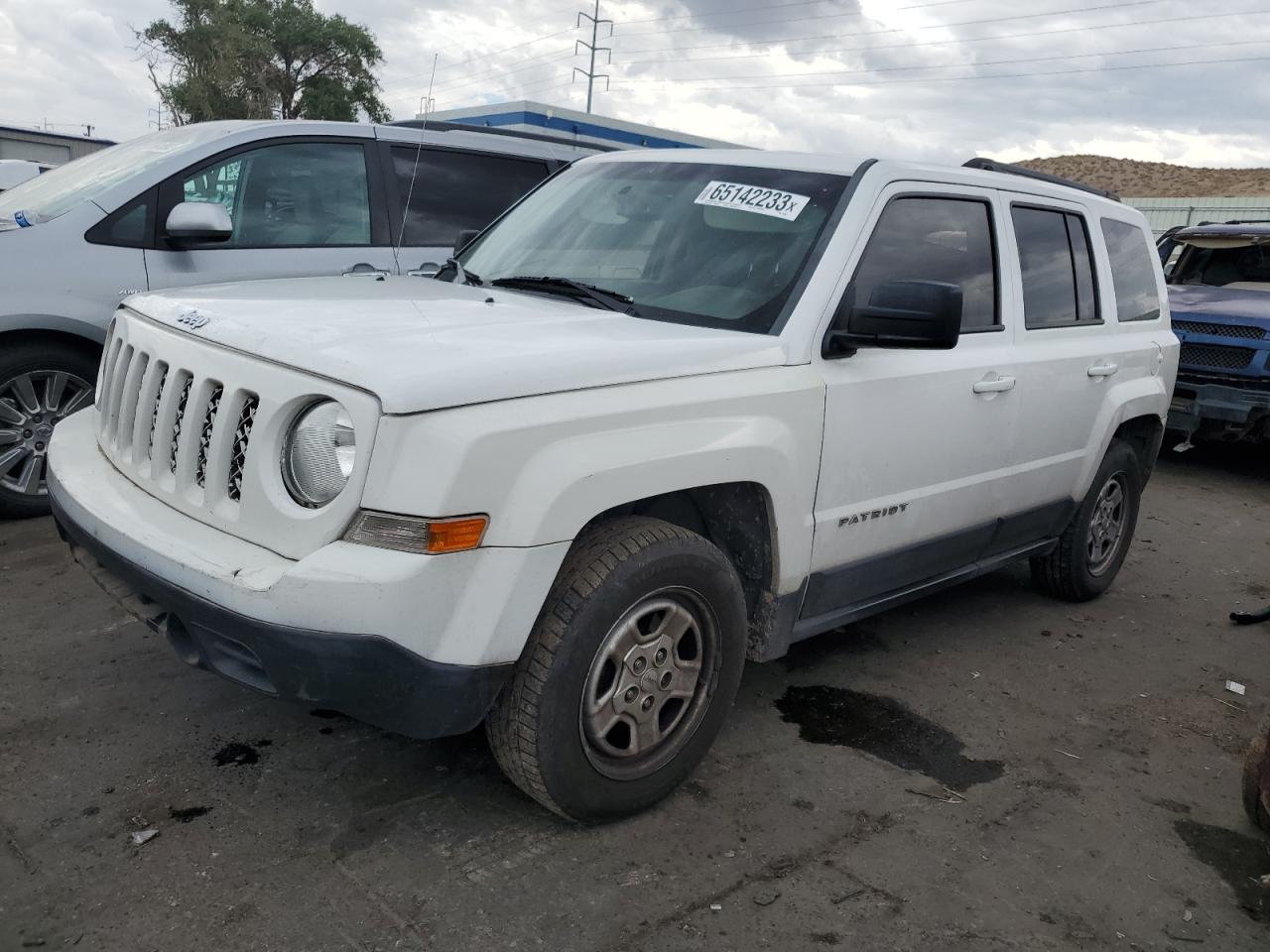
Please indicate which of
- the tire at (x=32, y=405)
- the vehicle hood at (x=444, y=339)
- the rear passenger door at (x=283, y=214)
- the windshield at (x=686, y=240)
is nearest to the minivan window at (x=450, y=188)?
the rear passenger door at (x=283, y=214)

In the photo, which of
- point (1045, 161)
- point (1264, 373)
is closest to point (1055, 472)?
point (1264, 373)

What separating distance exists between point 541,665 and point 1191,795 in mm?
2227

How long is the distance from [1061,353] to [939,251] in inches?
34.7

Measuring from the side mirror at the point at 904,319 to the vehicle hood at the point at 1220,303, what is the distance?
606 cm

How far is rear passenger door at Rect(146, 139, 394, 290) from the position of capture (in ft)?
17.2

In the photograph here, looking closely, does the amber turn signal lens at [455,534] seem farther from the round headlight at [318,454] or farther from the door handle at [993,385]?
the door handle at [993,385]

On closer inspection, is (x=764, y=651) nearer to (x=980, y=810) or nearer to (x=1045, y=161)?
(x=980, y=810)

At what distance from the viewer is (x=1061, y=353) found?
14.2ft

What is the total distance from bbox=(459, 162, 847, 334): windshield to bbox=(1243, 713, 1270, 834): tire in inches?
73.2

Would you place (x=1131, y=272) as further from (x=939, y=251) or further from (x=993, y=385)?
(x=939, y=251)

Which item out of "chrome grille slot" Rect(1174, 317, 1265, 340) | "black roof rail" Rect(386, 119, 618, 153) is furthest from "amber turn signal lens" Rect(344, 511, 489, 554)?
"chrome grille slot" Rect(1174, 317, 1265, 340)

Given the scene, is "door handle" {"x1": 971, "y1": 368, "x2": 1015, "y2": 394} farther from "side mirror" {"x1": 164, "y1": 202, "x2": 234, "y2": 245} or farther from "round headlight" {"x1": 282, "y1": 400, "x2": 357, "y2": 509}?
"side mirror" {"x1": 164, "y1": 202, "x2": 234, "y2": 245}

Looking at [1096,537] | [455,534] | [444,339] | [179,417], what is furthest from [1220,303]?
[179,417]

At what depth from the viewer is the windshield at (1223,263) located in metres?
9.23
